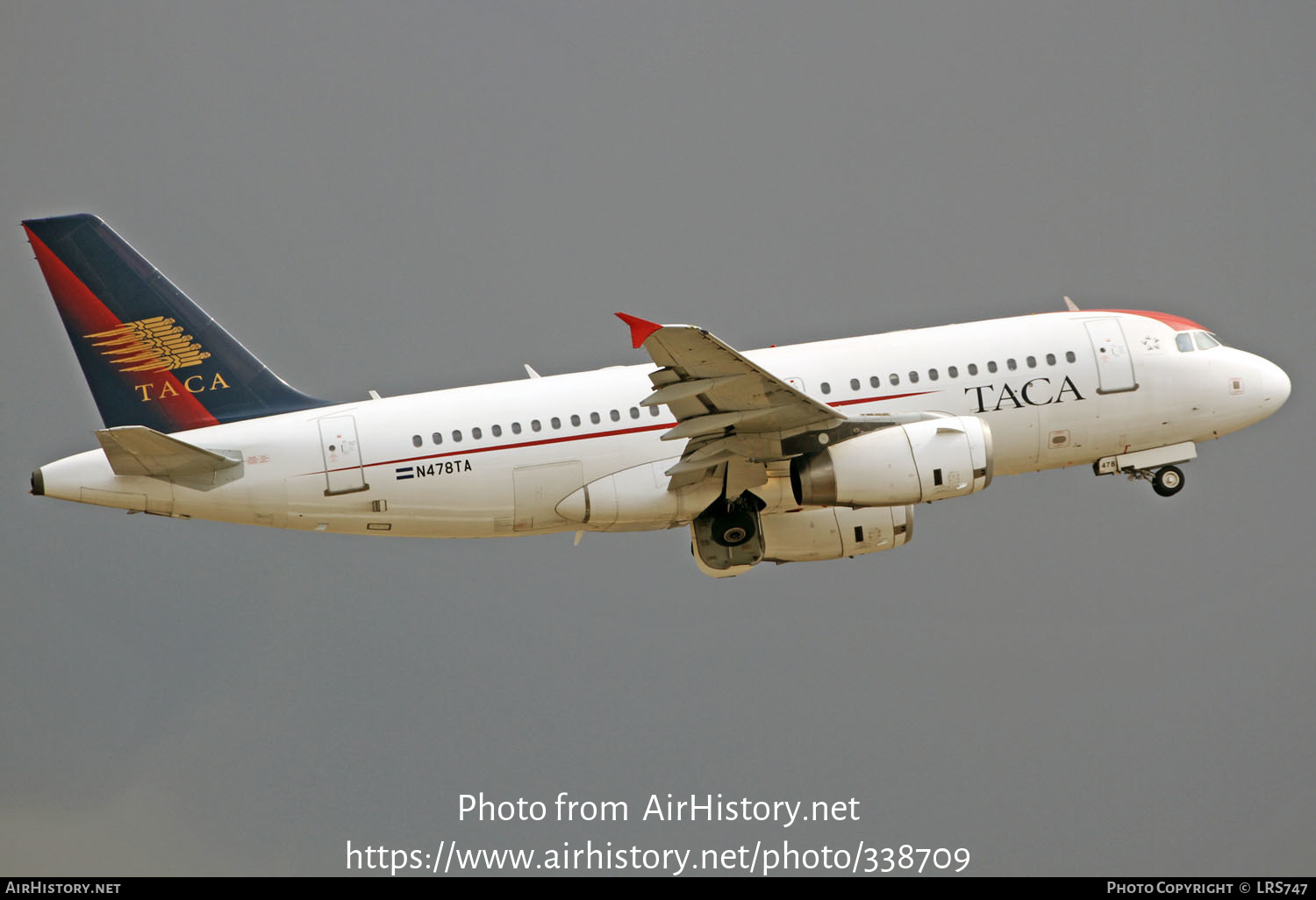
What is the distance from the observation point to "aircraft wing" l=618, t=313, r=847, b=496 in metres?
32.6

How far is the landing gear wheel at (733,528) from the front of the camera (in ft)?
121

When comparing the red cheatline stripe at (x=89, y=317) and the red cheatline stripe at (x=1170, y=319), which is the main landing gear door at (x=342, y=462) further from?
the red cheatline stripe at (x=1170, y=319)

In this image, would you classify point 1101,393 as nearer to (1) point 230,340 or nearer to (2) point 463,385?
(2) point 463,385

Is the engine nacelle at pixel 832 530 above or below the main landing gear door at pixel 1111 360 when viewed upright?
below

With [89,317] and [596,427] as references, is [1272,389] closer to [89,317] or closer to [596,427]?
[596,427]

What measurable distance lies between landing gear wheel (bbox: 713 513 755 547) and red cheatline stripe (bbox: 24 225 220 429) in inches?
430

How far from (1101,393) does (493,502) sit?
43.4 ft

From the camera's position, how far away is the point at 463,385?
36906 millimetres

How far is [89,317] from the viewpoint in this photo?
35844 mm

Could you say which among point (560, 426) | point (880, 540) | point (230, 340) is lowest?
point (880, 540)

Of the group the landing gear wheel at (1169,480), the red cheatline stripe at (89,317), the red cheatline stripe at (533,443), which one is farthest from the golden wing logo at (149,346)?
the landing gear wheel at (1169,480)

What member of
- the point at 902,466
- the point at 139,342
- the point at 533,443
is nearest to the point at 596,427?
the point at 533,443

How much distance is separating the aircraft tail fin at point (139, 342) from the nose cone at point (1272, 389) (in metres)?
20.7

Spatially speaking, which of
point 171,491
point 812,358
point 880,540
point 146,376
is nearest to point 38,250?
point 146,376
